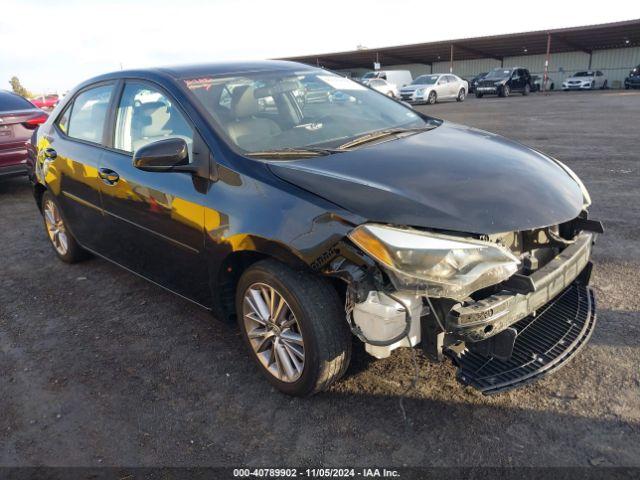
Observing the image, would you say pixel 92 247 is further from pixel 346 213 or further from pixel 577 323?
pixel 577 323

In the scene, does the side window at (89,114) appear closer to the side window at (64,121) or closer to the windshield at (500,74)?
the side window at (64,121)

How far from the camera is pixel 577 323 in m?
2.76

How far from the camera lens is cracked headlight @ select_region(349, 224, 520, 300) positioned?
210cm

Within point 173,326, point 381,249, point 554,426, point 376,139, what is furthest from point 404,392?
point 173,326

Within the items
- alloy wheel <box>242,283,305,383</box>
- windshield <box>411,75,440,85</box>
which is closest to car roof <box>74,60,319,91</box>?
alloy wheel <box>242,283,305,383</box>

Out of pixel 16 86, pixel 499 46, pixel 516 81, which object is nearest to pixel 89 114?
pixel 516 81

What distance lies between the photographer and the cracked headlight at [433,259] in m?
2.10

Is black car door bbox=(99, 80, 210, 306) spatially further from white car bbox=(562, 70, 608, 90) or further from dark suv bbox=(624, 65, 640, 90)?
white car bbox=(562, 70, 608, 90)

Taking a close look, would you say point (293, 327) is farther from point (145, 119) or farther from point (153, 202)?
point (145, 119)

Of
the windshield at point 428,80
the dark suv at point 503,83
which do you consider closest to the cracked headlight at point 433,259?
the windshield at point 428,80

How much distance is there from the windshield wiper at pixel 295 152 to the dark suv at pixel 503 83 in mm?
30593

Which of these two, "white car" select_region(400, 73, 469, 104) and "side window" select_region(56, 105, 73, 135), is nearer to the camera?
"side window" select_region(56, 105, 73, 135)

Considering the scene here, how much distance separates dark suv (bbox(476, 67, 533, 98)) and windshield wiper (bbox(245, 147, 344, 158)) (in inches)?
1204

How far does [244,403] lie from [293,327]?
0.51 m
